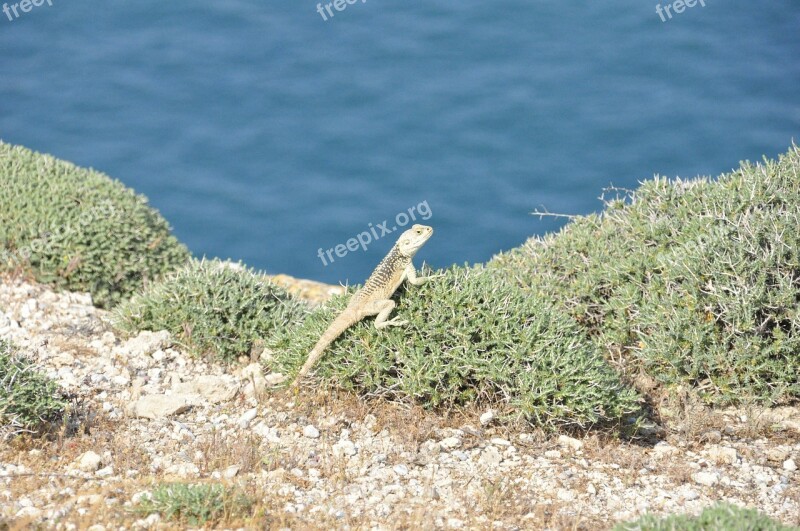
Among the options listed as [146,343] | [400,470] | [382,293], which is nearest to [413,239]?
[382,293]

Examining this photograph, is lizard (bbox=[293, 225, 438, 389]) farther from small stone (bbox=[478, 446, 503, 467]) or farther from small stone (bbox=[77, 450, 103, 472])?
small stone (bbox=[77, 450, 103, 472])

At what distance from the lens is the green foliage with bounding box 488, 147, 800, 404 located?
24.1 feet

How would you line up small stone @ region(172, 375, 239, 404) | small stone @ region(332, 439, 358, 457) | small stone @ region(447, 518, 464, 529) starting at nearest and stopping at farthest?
small stone @ region(447, 518, 464, 529), small stone @ region(332, 439, 358, 457), small stone @ region(172, 375, 239, 404)

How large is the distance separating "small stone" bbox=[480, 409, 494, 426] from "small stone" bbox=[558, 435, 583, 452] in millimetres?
495

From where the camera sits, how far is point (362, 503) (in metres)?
5.92

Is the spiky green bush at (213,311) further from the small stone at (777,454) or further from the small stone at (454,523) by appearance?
the small stone at (777,454)

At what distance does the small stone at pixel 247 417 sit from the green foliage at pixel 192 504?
1.54 metres

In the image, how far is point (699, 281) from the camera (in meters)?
7.56

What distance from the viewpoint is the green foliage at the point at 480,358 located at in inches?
267

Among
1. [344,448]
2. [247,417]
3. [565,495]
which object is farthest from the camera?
[247,417]

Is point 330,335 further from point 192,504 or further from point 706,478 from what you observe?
point 706,478

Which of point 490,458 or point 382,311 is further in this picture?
point 382,311

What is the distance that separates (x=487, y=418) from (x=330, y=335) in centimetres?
126

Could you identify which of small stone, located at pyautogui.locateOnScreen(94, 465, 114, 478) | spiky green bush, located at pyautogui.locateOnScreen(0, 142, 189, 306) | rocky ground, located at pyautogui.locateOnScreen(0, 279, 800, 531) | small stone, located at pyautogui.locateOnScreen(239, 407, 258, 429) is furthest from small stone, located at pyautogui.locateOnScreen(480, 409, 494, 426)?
spiky green bush, located at pyautogui.locateOnScreen(0, 142, 189, 306)
